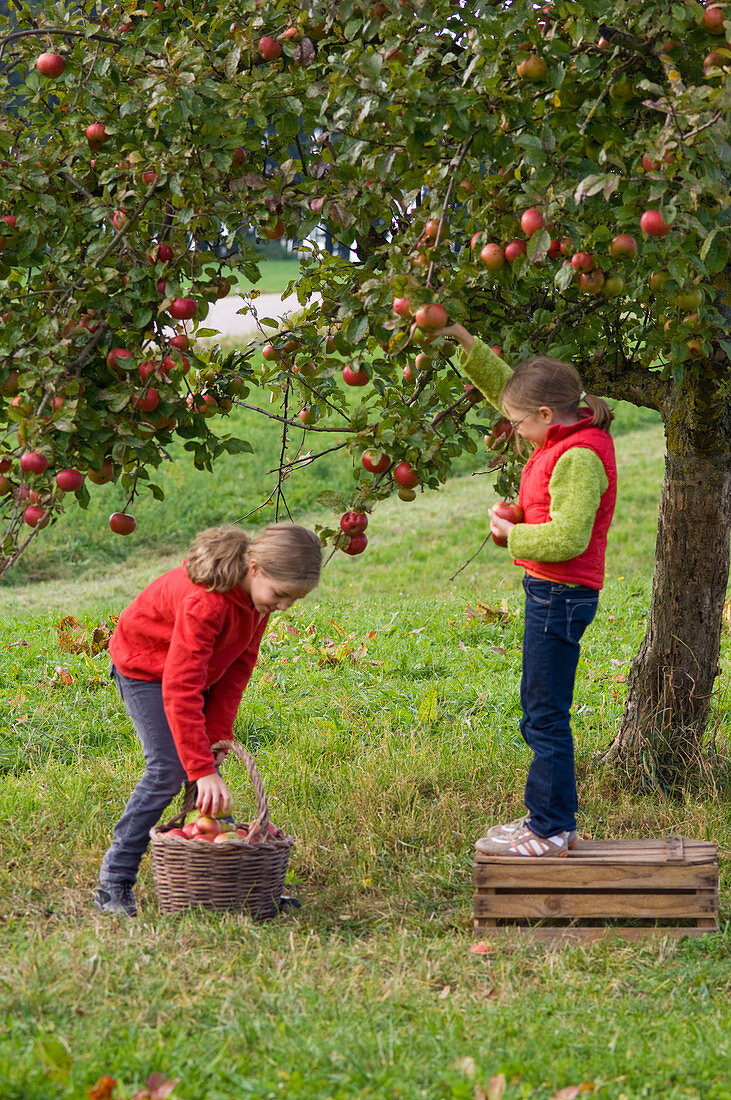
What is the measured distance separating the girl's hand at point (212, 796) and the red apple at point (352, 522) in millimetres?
728

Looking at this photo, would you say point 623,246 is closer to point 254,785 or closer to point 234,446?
point 234,446

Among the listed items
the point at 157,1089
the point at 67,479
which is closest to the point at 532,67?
the point at 67,479

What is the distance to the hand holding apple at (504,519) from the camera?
3.03 metres

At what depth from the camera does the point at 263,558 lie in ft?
9.58

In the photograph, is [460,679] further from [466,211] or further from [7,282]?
[7,282]

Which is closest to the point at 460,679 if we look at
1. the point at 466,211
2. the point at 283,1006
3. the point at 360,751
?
the point at 360,751

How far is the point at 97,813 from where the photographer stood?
12.4 ft

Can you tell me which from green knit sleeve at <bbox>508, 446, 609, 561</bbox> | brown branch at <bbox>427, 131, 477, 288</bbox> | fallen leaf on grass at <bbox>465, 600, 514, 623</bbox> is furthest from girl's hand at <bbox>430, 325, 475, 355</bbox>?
fallen leaf on grass at <bbox>465, 600, 514, 623</bbox>

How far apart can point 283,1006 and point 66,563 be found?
24.8 feet

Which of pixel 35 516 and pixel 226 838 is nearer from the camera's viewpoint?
pixel 35 516

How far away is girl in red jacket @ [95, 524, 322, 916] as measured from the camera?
293 centimetres

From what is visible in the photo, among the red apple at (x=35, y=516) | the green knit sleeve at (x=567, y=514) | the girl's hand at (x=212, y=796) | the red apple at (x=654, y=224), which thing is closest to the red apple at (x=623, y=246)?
the red apple at (x=654, y=224)

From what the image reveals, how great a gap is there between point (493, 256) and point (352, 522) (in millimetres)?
776

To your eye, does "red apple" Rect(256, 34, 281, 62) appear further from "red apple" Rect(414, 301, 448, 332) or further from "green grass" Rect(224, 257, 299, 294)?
"green grass" Rect(224, 257, 299, 294)
